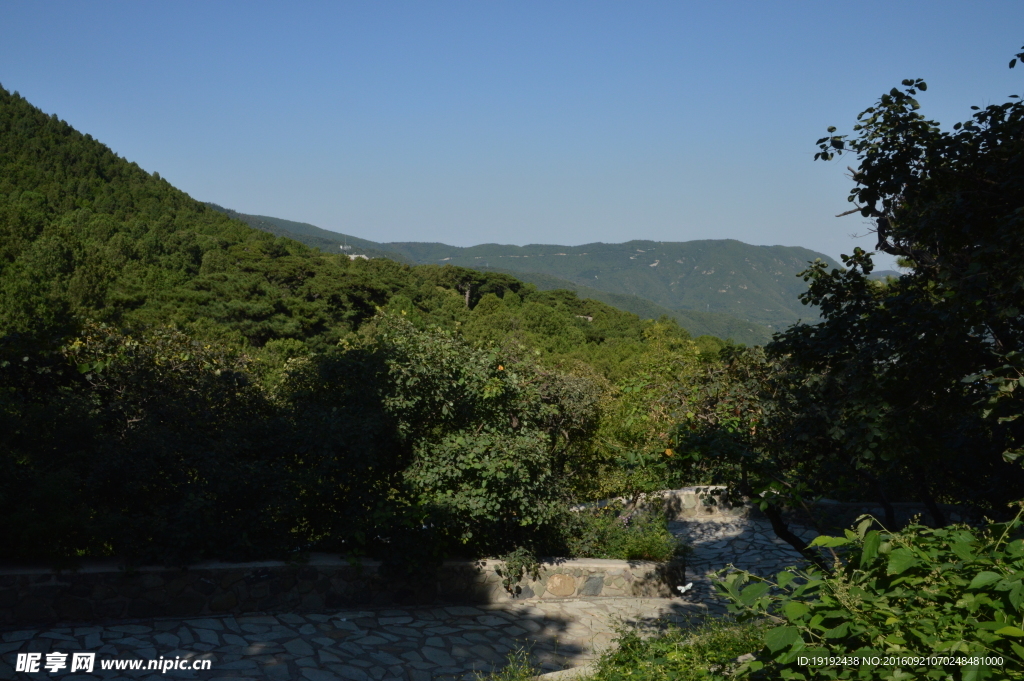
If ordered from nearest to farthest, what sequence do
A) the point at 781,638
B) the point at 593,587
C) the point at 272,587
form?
the point at 781,638, the point at 272,587, the point at 593,587

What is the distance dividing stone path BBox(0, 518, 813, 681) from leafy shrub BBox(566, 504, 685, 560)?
59cm

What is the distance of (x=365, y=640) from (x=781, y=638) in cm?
399

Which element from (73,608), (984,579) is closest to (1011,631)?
(984,579)

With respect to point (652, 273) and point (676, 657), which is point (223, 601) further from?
point (652, 273)

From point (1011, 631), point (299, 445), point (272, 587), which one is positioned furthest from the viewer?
point (299, 445)

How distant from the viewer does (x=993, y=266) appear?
505 centimetres

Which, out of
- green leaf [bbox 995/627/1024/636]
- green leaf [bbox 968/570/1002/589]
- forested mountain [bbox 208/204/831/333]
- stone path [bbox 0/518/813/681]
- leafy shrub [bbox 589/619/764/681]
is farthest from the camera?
forested mountain [bbox 208/204/831/333]

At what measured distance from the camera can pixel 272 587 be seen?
623 centimetres

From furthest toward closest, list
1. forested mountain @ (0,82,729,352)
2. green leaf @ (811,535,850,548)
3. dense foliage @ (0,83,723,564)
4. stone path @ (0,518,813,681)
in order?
forested mountain @ (0,82,729,352) < dense foliage @ (0,83,723,564) < stone path @ (0,518,813,681) < green leaf @ (811,535,850,548)

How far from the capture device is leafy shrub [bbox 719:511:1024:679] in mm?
2572

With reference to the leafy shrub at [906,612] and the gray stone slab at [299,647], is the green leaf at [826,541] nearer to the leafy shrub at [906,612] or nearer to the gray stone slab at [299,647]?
the leafy shrub at [906,612]

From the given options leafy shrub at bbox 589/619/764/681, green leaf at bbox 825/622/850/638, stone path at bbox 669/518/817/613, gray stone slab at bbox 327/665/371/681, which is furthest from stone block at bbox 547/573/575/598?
green leaf at bbox 825/622/850/638

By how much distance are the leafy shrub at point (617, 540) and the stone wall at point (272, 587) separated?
276 millimetres

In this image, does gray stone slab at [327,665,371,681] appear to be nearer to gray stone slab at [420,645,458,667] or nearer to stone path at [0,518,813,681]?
stone path at [0,518,813,681]
